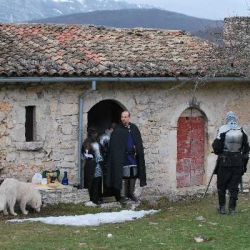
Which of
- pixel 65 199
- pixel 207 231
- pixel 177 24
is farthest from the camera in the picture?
pixel 177 24

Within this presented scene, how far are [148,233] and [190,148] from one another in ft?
21.6

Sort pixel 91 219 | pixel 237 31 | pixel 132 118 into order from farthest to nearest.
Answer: pixel 237 31, pixel 132 118, pixel 91 219

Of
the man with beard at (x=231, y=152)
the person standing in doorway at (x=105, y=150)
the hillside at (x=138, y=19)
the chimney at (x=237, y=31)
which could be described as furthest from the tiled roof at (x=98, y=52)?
the hillside at (x=138, y=19)

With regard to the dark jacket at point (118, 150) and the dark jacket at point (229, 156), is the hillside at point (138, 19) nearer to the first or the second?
the dark jacket at point (118, 150)

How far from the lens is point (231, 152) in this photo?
10.9 meters

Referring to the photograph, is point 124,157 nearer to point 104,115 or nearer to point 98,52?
point 98,52

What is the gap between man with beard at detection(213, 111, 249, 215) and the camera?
10.9 meters

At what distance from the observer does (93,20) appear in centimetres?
6919

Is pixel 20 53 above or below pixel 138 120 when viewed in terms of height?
above

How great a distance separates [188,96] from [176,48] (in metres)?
1.64

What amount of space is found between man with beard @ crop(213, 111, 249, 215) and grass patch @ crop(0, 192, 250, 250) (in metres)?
0.61

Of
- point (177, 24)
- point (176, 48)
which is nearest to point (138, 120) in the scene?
point (176, 48)

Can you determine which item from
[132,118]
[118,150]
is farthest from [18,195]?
[132,118]

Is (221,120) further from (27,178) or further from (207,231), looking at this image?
(207,231)
